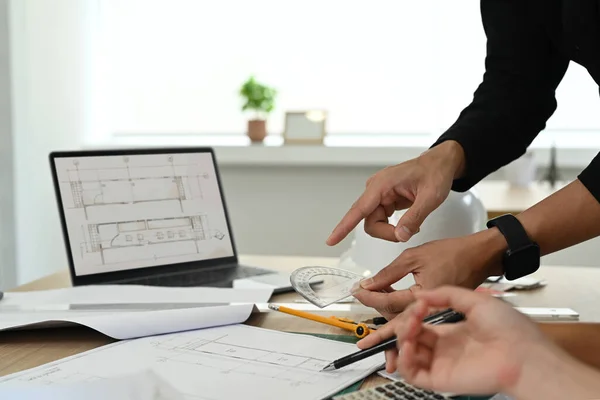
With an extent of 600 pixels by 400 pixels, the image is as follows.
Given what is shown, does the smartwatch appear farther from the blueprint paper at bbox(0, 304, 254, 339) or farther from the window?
the window

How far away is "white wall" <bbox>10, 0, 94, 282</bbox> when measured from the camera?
280cm

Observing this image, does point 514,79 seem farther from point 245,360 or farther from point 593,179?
point 245,360

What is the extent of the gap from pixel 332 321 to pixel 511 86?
1.73 ft

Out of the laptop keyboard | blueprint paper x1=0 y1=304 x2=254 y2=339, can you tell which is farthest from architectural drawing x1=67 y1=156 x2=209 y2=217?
blueprint paper x1=0 y1=304 x2=254 y2=339

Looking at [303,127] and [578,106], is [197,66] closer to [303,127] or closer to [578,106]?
[303,127]

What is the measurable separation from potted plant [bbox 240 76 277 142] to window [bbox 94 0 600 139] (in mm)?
157

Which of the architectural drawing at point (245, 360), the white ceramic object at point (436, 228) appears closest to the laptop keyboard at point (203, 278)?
the white ceramic object at point (436, 228)

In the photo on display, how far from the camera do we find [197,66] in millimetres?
3322

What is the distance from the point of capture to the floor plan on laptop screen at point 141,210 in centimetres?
123

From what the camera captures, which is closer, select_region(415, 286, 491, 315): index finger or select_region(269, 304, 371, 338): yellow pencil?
select_region(415, 286, 491, 315): index finger

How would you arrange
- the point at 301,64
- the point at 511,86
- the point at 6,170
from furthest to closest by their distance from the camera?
the point at 301,64 → the point at 6,170 → the point at 511,86

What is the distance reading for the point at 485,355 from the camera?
50 cm

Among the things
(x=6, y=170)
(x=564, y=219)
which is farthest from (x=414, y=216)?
(x=6, y=170)

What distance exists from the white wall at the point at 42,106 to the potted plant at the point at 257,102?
79cm
